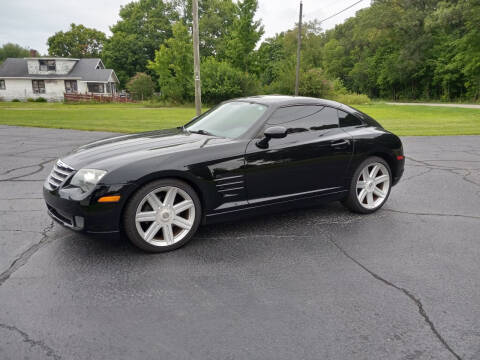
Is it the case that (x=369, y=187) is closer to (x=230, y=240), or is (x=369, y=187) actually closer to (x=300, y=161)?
(x=300, y=161)

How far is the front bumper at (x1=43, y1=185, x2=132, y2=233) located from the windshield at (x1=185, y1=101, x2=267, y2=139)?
138 centimetres

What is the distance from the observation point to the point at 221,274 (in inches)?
133

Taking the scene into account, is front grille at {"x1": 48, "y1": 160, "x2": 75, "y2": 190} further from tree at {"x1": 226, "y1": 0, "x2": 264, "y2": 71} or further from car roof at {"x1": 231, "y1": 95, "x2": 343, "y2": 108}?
tree at {"x1": 226, "y1": 0, "x2": 264, "y2": 71}

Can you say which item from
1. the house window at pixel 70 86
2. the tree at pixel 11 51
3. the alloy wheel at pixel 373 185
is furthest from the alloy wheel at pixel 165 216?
the tree at pixel 11 51

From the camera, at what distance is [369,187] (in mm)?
5039

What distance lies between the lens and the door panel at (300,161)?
413 cm

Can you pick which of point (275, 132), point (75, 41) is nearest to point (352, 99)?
point (275, 132)

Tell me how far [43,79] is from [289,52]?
1668 inches

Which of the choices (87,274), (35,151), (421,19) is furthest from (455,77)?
(87,274)

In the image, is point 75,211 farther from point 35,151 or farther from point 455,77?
point 455,77

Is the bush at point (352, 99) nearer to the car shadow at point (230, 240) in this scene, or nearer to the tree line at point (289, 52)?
the tree line at point (289, 52)

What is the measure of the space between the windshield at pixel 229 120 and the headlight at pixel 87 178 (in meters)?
1.42

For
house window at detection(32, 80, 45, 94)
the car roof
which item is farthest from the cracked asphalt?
house window at detection(32, 80, 45, 94)

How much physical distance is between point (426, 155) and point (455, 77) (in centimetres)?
5331
